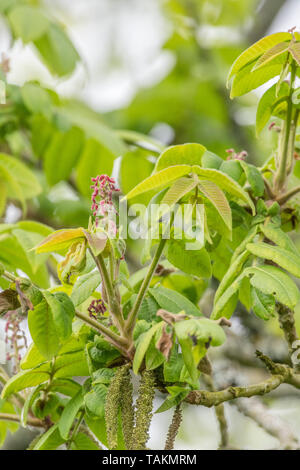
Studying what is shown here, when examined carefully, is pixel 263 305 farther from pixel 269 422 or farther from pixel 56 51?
pixel 56 51

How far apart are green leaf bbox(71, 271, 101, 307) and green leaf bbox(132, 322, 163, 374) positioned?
0.14 m

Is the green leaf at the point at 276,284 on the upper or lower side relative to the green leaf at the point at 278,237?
lower

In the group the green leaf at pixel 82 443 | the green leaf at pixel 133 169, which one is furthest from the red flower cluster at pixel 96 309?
the green leaf at pixel 133 169

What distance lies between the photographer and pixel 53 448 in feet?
4.99

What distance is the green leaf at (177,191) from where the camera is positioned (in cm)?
119

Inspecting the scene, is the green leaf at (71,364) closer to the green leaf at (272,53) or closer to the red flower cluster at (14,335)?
the red flower cluster at (14,335)

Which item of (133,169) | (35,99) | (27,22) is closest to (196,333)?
(35,99)

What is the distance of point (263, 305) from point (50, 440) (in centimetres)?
65

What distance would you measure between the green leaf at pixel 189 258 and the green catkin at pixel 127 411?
0.28 meters

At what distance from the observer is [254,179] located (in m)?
1.38

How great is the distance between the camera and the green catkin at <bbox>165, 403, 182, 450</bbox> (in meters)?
1.20

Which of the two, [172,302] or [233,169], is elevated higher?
[233,169]

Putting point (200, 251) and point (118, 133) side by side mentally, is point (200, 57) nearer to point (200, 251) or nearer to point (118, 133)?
point (118, 133)

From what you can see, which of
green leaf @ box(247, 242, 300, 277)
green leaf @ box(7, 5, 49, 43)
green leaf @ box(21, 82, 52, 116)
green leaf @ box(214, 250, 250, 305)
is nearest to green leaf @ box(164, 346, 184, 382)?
green leaf @ box(214, 250, 250, 305)
